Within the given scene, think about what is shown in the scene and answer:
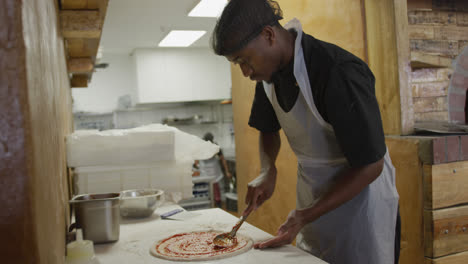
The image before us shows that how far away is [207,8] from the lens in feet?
15.3

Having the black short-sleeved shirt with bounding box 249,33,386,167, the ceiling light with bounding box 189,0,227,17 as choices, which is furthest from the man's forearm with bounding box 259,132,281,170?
the ceiling light with bounding box 189,0,227,17

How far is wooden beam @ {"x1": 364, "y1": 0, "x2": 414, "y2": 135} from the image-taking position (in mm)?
2074

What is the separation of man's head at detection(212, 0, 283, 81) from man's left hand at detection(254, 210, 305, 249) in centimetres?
51

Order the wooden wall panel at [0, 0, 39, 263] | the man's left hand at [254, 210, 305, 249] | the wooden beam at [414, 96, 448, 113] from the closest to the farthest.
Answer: the wooden wall panel at [0, 0, 39, 263]
the man's left hand at [254, 210, 305, 249]
the wooden beam at [414, 96, 448, 113]

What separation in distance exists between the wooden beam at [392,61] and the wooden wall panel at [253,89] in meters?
0.12

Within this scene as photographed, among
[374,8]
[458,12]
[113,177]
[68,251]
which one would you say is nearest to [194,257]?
[68,251]

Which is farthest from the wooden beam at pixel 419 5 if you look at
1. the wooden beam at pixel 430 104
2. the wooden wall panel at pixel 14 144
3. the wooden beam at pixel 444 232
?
the wooden wall panel at pixel 14 144

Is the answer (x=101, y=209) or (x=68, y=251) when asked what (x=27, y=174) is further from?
(x=101, y=209)

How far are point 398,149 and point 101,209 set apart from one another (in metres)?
1.56

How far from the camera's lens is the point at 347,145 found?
1.18 m

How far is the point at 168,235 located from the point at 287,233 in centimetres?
47

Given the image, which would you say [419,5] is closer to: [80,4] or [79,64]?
[80,4]

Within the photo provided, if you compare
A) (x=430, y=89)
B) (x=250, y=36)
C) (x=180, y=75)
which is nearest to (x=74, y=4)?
(x=250, y=36)

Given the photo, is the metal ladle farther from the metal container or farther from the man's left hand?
the metal container
